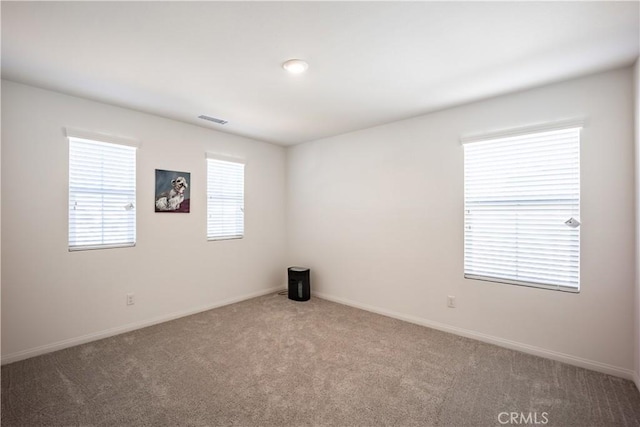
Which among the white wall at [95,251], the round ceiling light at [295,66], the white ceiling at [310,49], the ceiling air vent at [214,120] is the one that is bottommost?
the white wall at [95,251]

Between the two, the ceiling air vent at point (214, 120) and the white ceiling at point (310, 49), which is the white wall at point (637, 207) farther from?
the ceiling air vent at point (214, 120)

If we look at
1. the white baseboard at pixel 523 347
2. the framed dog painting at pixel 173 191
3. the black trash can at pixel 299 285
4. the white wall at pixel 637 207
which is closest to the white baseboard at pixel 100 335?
the black trash can at pixel 299 285

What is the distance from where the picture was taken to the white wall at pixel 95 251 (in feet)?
8.72

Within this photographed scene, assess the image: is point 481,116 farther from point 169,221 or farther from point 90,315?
point 90,315

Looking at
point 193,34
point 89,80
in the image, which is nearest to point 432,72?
point 193,34

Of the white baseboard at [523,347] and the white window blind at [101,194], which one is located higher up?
the white window blind at [101,194]

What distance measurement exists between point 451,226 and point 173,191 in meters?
3.46

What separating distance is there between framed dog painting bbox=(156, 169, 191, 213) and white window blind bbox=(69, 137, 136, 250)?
28 cm

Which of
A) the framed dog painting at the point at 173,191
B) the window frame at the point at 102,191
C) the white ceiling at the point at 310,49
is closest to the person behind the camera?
the white ceiling at the point at 310,49

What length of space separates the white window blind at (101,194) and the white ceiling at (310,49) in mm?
579

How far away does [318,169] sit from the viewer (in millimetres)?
4754

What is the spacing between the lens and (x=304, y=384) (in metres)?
2.32

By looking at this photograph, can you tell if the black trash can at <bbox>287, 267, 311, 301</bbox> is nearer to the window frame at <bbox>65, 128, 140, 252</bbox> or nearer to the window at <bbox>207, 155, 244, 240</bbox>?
the window at <bbox>207, 155, 244, 240</bbox>

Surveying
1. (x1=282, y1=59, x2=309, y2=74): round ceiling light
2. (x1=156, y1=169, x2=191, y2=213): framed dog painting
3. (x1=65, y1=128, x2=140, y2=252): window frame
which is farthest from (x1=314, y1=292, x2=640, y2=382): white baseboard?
(x1=65, y1=128, x2=140, y2=252): window frame
